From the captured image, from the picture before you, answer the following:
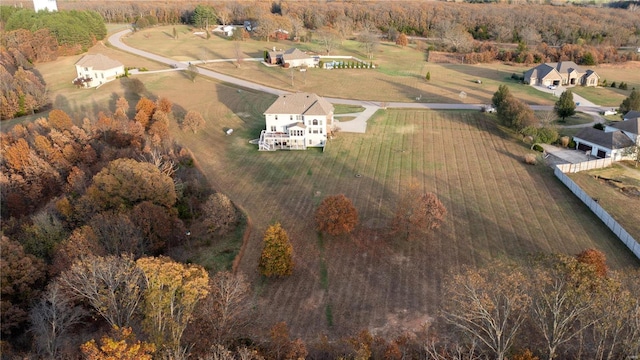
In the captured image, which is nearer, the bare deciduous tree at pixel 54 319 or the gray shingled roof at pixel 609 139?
the bare deciduous tree at pixel 54 319

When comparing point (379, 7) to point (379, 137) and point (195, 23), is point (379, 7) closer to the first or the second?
point (195, 23)

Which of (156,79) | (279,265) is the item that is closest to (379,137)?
(279,265)

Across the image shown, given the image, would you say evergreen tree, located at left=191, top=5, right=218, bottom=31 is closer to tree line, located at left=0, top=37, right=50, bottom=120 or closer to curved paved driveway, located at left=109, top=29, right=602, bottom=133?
curved paved driveway, located at left=109, top=29, right=602, bottom=133

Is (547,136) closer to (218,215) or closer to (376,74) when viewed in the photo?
(218,215)

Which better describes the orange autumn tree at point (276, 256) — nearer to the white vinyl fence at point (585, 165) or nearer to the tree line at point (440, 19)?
the white vinyl fence at point (585, 165)

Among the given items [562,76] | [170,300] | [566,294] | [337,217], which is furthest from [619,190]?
[562,76]

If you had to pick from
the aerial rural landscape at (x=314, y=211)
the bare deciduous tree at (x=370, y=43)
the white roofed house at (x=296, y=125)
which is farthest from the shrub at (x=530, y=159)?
the bare deciduous tree at (x=370, y=43)
